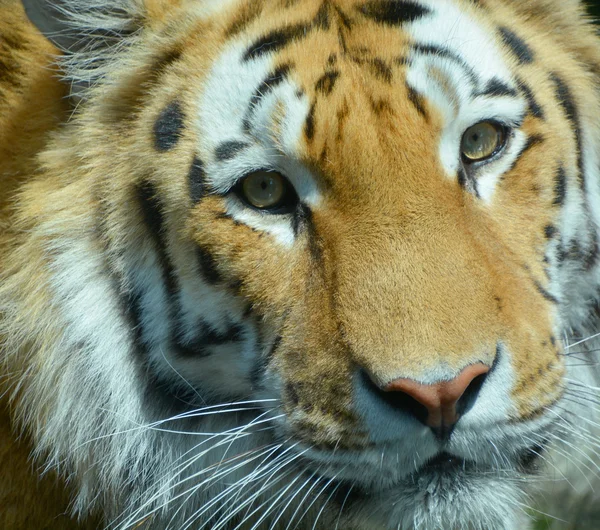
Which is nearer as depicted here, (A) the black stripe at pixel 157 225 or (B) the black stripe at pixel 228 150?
(B) the black stripe at pixel 228 150

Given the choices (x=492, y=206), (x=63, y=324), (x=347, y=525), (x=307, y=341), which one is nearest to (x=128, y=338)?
(x=63, y=324)

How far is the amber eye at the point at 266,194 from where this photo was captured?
1755mm

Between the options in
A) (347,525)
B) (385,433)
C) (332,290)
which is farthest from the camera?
(347,525)

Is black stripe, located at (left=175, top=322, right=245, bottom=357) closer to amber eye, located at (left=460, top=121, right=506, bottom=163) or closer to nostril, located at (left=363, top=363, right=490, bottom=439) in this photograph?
nostril, located at (left=363, top=363, right=490, bottom=439)

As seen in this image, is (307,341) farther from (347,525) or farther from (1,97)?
(1,97)

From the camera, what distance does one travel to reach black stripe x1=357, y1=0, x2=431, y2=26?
1.85 m

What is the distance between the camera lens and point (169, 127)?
1.85 metres

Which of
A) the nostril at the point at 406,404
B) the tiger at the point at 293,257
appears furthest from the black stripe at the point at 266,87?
the nostril at the point at 406,404

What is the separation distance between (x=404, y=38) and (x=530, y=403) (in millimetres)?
800

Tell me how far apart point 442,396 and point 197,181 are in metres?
0.71

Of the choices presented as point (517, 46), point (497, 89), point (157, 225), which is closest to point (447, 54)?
point (497, 89)

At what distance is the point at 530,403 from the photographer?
5.21 ft

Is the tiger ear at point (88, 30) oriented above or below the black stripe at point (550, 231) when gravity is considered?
above

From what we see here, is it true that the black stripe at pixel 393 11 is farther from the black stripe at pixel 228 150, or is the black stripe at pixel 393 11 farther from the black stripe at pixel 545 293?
the black stripe at pixel 545 293
